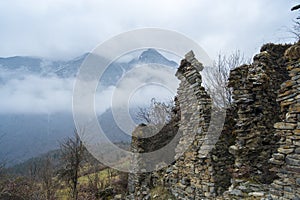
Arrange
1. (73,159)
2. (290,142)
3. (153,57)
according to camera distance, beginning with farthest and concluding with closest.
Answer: (73,159), (153,57), (290,142)

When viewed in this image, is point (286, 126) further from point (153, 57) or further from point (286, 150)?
point (153, 57)

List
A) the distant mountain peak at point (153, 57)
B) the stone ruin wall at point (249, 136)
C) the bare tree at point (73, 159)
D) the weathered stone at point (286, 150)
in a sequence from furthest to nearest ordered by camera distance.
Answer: the bare tree at point (73, 159), the distant mountain peak at point (153, 57), the stone ruin wall at point (249, 136), the weathered stone at point (286, 150)

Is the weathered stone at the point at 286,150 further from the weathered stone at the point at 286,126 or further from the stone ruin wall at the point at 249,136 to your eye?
the weathered stone at the point at 286,126

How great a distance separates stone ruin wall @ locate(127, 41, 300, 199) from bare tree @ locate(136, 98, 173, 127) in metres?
11.6

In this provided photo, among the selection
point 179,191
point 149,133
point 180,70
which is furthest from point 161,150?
point 180,70

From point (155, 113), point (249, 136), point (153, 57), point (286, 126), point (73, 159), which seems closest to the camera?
point (286, 126)

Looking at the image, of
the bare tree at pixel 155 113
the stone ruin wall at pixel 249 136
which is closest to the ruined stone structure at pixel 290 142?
the stone ruin wall at pixel 249 136

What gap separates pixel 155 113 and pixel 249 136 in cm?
1703

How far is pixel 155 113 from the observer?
24.0 m

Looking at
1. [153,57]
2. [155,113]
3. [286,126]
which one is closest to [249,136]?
[286,126]

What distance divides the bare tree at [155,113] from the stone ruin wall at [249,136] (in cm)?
1163

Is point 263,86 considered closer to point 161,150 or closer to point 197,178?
point 197,178

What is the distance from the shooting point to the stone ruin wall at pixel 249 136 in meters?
5.66

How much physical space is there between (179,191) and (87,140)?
27.6 feet
